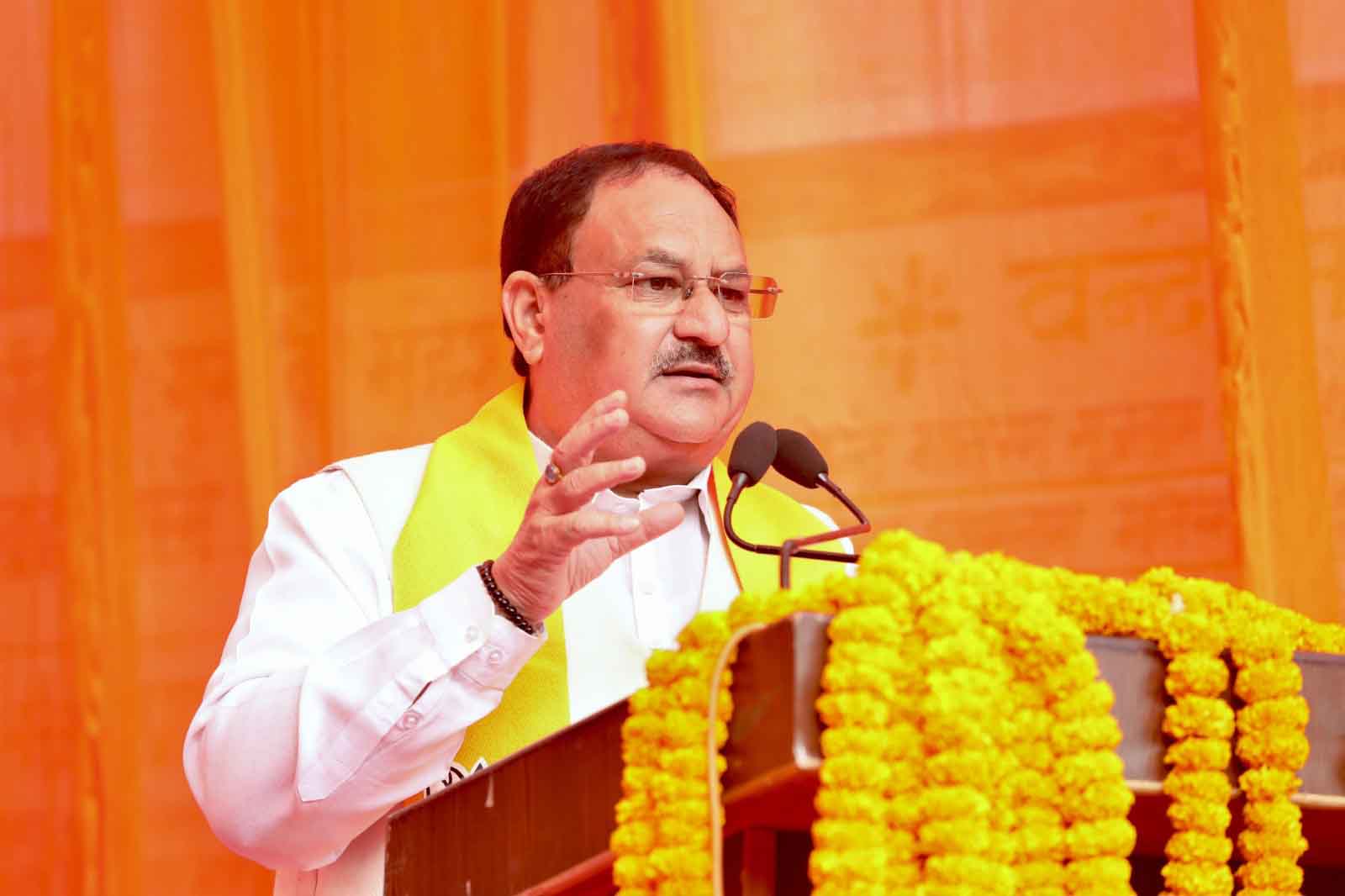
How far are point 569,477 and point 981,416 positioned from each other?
1.91 meters

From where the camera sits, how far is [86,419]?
12.5 feet

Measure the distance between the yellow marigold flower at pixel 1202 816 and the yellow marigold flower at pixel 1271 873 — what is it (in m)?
0.07

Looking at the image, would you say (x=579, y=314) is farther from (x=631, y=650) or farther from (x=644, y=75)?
(x=644, y=75)

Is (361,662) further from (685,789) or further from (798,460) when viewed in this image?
(685,789)

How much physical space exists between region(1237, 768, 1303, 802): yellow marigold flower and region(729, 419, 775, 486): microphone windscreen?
0.56m

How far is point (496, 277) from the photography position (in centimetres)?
376

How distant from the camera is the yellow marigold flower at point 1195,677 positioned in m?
1.27

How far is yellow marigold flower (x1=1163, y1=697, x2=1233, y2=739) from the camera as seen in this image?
1.26 metres

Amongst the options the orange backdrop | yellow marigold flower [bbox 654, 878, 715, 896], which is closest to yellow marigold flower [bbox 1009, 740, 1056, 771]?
yellow marigold flower [bbox 654, 878, 715, 896]

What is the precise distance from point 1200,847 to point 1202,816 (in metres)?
0.02

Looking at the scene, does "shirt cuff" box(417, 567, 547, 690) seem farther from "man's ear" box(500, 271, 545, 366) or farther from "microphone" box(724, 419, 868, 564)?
"man's ear" box(500, 271, 545, 366)

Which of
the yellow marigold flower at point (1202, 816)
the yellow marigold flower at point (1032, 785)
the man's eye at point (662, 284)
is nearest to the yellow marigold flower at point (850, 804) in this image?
the yellow marigold flower at point (1032, 785)

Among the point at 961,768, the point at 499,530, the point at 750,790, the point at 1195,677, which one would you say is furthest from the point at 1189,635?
the point at 499,530

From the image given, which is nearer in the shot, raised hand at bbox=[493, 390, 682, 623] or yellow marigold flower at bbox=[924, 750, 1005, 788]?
yellow marigold flower at bbox=[924, 750, 1005, 788]
